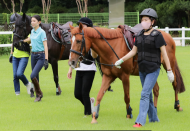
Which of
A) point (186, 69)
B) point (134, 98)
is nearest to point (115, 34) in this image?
point (134, 98)

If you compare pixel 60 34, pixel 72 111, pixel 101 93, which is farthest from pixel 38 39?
pixel 101 93

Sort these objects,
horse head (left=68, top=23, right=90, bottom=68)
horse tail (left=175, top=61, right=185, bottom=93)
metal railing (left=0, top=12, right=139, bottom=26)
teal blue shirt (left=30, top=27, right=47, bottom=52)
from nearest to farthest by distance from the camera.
A: horse head (left=68, top=23, right=90, bottom=68) < horse tail (left=175, top=61, right=185, bottom=93) < teal blue shirt (left=30, top=27, right=47, bottom=52) < metal railing (left=0, top=12, right=139, bottom=26)

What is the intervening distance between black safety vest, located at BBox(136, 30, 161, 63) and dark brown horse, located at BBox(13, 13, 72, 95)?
3848mm

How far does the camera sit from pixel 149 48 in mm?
5117

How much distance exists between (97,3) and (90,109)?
118 ft

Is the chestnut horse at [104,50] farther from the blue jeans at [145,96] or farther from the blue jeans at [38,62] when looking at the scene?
the blue jeans at [38,62]

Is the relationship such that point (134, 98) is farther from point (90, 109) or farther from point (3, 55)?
point (3, 55)

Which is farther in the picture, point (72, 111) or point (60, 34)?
point (60, 34)

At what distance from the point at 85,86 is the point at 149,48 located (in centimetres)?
149

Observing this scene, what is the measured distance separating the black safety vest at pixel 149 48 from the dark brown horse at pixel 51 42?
385 centimetres

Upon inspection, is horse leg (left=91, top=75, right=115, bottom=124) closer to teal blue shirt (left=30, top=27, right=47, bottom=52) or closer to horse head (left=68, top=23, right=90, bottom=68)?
horse head (left=68, top=23, right=90, bottom=68)

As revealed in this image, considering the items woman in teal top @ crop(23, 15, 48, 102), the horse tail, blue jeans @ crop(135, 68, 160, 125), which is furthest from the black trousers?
the horse tail

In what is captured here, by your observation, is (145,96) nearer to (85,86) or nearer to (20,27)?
(85,86)

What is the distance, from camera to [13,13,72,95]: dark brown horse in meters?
8.13
